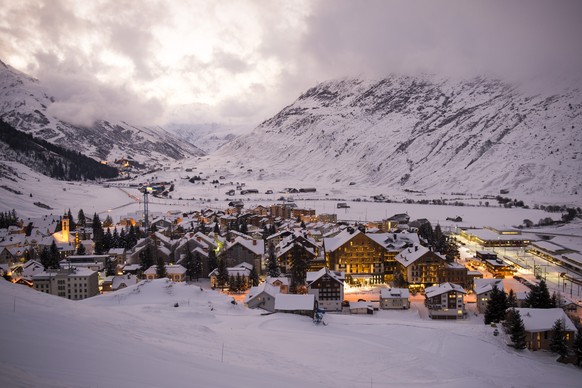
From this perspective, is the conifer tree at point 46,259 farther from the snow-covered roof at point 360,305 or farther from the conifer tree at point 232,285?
the snow-covered roof at point 360,305

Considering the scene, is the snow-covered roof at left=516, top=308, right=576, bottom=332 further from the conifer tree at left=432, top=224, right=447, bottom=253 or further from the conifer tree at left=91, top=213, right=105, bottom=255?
the conifer tree at left=91, top=213, right=105, bottom=255

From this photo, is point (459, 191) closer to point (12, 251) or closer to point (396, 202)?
point (396, 202)

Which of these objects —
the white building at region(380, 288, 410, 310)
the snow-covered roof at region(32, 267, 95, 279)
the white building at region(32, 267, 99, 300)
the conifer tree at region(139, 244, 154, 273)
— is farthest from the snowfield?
the conifer tree at region(139, 244, 154, 273)

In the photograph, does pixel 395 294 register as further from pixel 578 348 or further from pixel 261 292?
pixel 578 348

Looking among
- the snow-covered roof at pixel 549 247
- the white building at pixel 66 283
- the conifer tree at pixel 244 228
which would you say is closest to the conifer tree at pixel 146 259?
the white building at pixel 66 283

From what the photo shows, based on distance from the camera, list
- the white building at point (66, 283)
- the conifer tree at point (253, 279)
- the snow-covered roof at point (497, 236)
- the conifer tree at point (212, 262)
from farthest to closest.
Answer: the snow-covered roof at point (497, 236), the conifer tree at point (212, 262), the conifer tree at point (253, 279), the white building at point (66, 283)

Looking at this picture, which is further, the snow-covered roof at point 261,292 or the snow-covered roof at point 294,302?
the snow-covered roof at point 261,292

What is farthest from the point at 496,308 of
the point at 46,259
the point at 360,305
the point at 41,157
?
the point at 41,157
